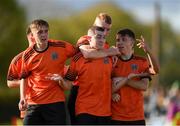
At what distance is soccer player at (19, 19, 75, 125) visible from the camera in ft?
31.0

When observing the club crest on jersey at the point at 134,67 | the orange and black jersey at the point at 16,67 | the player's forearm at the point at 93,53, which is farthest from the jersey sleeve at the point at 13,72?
the club crest on jersey at the point at 134,67

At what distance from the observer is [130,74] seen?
32.1ft

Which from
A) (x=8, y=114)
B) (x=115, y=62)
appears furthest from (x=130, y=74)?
(x=8, y=114)

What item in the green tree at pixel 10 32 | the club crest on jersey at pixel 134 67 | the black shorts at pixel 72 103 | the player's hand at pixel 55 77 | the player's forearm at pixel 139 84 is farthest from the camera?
the green tree at pixel 10 32

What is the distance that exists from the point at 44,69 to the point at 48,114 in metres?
0.61

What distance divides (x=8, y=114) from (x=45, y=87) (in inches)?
1199

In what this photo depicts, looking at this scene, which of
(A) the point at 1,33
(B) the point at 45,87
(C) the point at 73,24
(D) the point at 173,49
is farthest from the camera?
(D) the point at 173,49

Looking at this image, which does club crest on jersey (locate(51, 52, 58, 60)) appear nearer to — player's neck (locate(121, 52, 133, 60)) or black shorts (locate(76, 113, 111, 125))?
black shorts (locate(76, 113, 111, 125))

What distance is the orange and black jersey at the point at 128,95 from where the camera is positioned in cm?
986

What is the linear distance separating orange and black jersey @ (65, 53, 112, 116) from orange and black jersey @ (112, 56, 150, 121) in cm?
34

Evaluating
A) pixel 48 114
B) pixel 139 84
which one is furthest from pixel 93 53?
pixel 48 114

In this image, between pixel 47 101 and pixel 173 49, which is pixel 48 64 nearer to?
pixel 47 101

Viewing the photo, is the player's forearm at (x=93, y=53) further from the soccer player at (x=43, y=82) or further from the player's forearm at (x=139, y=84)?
the player's forearm at (x=139, y=84)

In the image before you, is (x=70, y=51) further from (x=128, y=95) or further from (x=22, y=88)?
(x=128, y=95)
